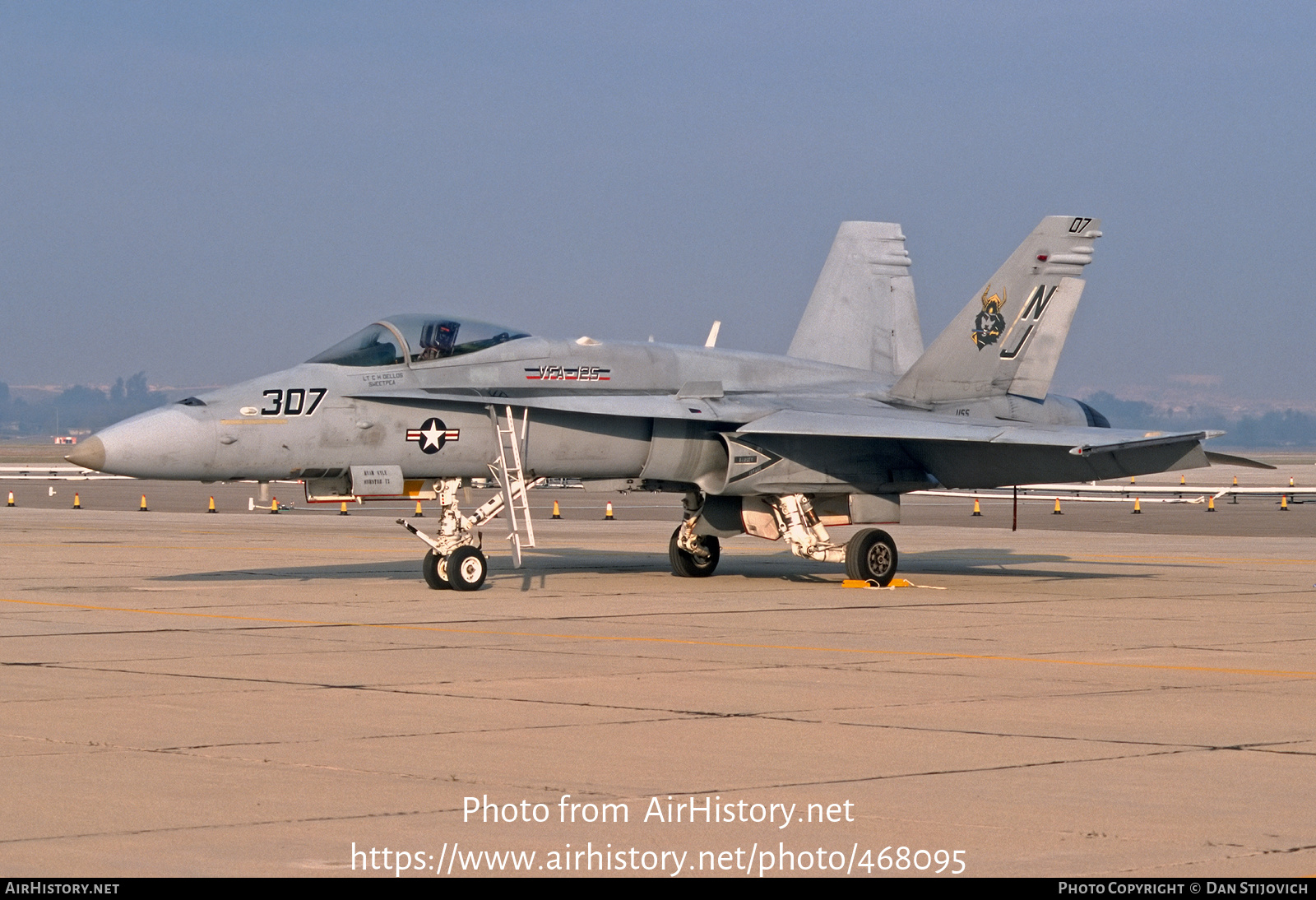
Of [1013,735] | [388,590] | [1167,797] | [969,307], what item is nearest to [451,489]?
[388,590]

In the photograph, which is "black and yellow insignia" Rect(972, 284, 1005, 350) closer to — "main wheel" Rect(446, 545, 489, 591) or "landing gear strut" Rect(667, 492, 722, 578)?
"landing gear strut" Rect(667, 492, 722, 578)

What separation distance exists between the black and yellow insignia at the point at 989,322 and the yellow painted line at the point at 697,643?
7933 millimetres

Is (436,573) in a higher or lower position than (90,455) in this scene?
lower

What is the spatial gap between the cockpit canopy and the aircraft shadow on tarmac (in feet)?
8.84

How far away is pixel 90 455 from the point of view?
1402cm

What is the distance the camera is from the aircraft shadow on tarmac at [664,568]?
60.5 feet

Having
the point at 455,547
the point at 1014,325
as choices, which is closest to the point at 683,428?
the point at 455,547

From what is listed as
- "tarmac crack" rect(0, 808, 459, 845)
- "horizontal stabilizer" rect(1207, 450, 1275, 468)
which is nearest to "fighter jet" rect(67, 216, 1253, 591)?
"horizontal stabilizer" rect(1207, 450, 1275, 468)

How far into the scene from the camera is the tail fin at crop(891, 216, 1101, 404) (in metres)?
18.6

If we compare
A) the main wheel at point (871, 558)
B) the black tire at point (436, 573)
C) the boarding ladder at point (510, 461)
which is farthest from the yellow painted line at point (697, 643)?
the main wheel at point (871, 558)

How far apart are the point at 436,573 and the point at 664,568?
189 inches

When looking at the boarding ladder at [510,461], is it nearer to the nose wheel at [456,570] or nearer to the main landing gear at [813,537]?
the nose wheel at [456,570]

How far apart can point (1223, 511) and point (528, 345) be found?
28297mm

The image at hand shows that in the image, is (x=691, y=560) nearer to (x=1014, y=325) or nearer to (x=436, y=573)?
(x=436, y=573)
